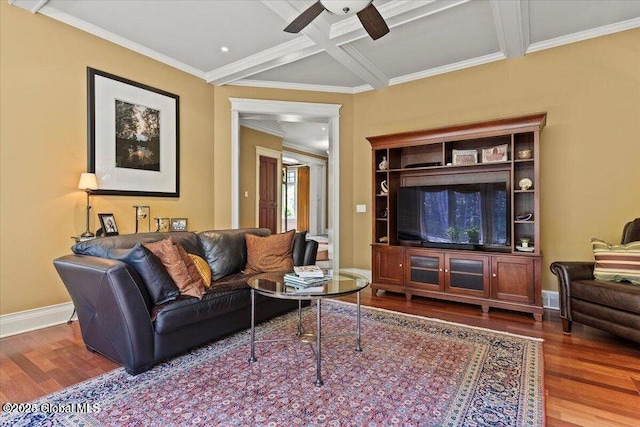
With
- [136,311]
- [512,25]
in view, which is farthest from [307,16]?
[136,311]

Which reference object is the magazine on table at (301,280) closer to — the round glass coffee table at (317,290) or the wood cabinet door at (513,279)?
the round glass coffee table at (317,290)

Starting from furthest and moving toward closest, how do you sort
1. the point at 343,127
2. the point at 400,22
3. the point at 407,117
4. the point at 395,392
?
1. the point at 343,127
2. the point at 407,117
3. the point at 400,22
4. the point at 395,392

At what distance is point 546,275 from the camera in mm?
3795

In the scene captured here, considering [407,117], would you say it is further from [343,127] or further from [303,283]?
[303,283]

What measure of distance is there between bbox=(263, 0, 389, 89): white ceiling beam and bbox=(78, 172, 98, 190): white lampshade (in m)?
2.33

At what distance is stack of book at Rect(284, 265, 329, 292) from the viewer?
7.66ft

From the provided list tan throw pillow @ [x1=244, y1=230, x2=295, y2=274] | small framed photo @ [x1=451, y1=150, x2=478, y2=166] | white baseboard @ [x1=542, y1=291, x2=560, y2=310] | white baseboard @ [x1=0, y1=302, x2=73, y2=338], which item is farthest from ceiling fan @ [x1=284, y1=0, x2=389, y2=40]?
white baseboard @ [x1=0, y1=302, x2=73, y2=338]

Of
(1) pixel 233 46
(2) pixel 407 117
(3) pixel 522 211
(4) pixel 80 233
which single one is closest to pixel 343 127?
(2) pixel 407 117

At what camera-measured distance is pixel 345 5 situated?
242 centimetres

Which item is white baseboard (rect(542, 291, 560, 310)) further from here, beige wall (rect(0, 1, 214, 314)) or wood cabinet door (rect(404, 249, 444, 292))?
beige wall (rect(0, 1, 214, 314))

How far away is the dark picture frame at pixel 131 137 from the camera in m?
3.60

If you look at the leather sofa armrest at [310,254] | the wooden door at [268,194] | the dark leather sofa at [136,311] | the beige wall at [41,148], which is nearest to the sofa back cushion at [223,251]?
the dark leather sofa at [136,311]

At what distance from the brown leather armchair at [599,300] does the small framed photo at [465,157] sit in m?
1.45

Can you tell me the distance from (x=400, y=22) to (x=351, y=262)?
327cm
